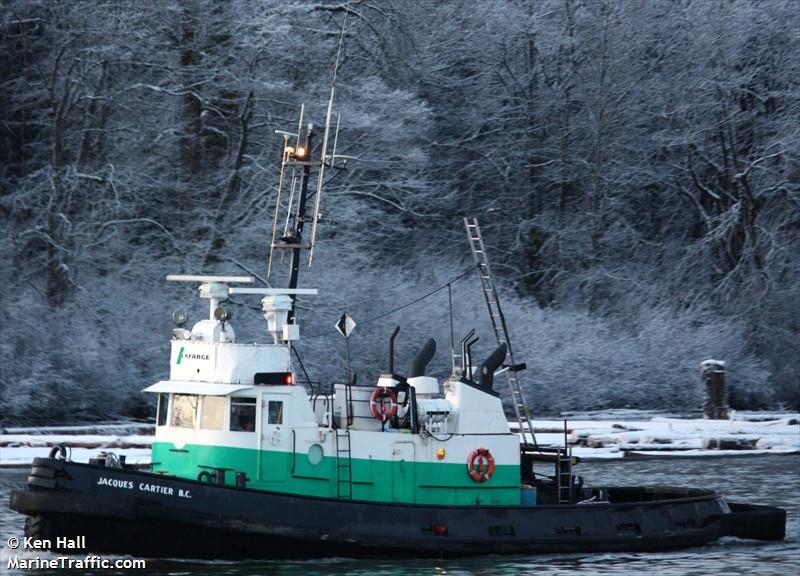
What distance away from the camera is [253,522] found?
16.1 meters

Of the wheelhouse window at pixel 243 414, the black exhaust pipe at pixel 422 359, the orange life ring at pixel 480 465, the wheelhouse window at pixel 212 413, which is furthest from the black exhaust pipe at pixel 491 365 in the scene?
the wheelhouse window at pixel 212 413

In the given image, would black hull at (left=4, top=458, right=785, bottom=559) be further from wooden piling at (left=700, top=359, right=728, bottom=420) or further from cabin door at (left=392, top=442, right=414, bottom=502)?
wooden piling at (left=700, top=359, right=728, bottom=420)

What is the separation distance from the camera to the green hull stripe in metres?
16.5

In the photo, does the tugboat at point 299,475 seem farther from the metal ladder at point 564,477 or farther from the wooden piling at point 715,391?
the wooden piling at point 715,391

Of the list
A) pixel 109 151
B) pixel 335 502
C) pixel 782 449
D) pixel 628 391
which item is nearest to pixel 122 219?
pixel 109 151

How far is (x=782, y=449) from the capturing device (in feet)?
96.6

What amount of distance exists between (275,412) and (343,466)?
1.06 metres

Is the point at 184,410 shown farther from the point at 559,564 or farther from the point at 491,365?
the point at 559,564

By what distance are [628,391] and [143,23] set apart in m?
14.5

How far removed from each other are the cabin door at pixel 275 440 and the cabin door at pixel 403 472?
1331 mm

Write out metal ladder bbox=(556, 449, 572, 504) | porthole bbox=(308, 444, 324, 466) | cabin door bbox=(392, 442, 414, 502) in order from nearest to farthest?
1. porthole bbox=(308, 444, 324, 466)
2. cabin door bbox=(392, 442, 414, 502)
3. metal ladder bbox=(556, 449, 572, 504)

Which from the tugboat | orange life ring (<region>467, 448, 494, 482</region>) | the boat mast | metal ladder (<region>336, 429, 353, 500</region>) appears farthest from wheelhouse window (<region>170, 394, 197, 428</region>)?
orange life ring (<region>467, 448, 494, 482</region>)

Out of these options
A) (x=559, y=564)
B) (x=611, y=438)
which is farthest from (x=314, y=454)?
(x=611, y=438)

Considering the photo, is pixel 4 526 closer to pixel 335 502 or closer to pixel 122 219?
pixel 335 502
